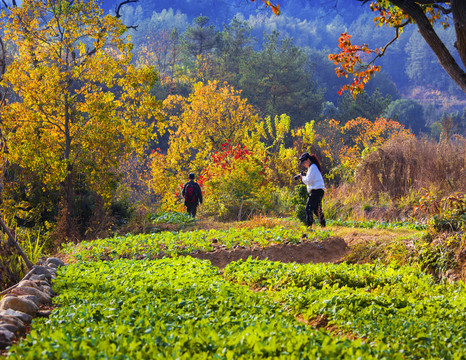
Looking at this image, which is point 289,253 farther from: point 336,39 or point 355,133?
point 336,39

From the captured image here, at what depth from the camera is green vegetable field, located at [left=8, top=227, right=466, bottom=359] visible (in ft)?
10.8

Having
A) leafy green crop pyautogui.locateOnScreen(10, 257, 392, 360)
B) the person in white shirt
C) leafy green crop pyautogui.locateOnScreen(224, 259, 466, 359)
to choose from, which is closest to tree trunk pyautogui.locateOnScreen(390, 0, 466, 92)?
leafy green crop pyautogui.locateOnScreen(224, 259, 466, 359)

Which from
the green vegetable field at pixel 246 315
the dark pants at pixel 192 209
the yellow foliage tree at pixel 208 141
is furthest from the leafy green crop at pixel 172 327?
the yellow foliage tree at pixel 208 141

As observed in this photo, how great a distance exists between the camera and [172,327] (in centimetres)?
375

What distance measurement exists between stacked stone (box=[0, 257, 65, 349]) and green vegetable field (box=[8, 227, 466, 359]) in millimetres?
165

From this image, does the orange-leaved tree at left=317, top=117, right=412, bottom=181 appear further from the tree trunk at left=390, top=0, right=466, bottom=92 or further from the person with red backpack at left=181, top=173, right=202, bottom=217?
the tree trunk at left=390, top=0, right=466, bottom=92

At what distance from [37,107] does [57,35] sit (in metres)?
2.12

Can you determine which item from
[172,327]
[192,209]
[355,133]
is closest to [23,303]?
[172,327]

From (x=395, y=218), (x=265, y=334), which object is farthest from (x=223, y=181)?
(x=265, y=334)

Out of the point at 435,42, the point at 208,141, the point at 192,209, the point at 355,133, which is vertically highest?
the point at 355,133

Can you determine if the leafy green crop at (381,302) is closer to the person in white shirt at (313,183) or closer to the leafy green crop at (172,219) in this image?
the person in white shirt at (313,183)

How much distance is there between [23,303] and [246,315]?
2.27m

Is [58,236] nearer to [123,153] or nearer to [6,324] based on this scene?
[123,153]

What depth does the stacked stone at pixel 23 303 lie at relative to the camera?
3.88m
